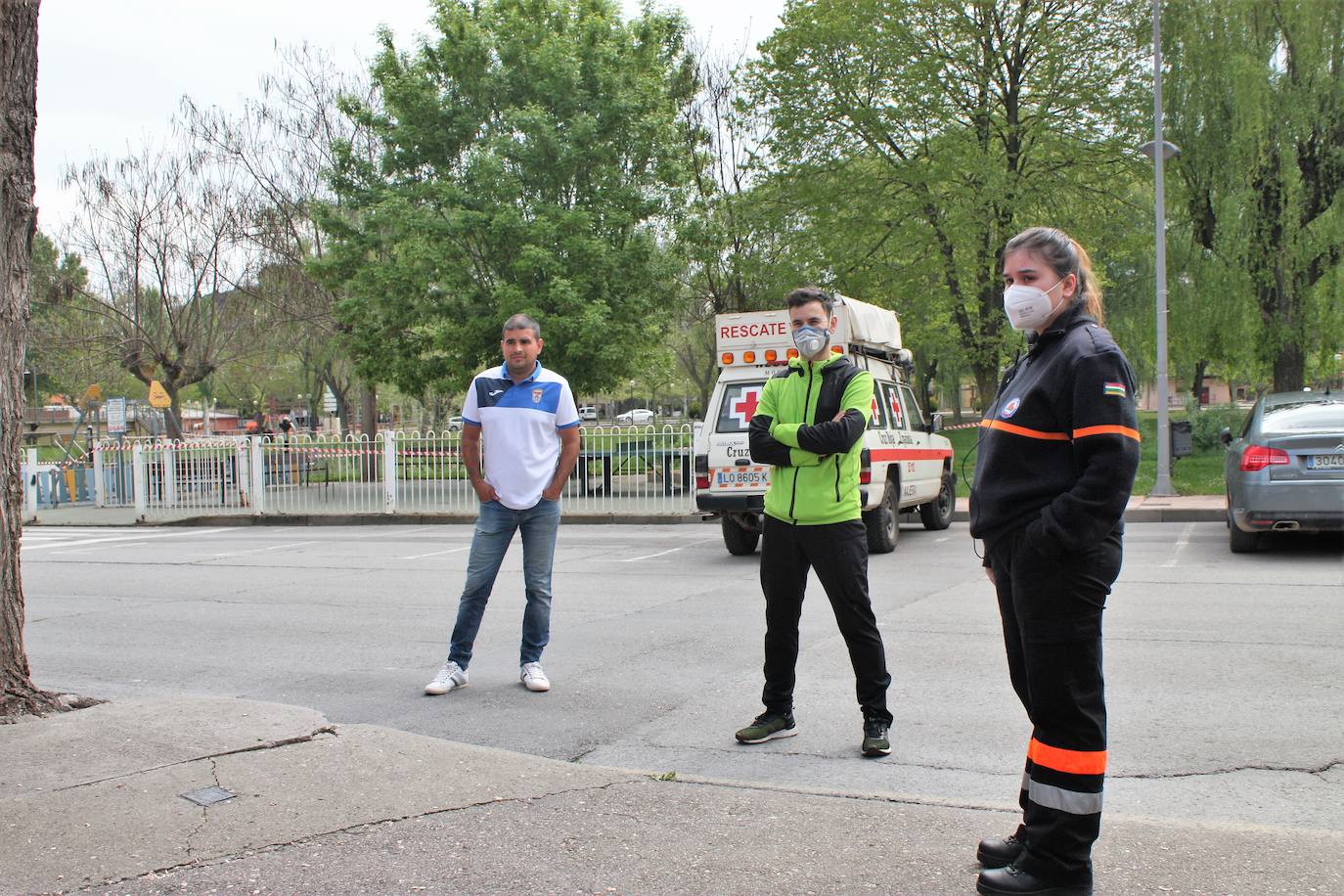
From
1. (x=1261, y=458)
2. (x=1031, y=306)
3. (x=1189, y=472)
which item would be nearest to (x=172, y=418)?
(x=1189, y=472)

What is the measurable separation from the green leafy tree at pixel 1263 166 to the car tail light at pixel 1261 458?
13.2 metres

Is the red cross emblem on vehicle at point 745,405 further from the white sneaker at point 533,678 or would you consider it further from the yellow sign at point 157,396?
the yellow sign at point 157,396

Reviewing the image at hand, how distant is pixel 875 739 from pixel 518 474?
92.9 inches

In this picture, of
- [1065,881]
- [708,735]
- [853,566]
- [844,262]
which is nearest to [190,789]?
[708,735]

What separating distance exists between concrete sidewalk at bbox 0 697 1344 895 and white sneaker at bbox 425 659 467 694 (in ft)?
4.46

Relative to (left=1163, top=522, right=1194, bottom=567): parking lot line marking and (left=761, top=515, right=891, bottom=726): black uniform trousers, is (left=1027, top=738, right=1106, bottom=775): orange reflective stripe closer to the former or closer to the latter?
(left=761, top=515, right=891, bottom=726): black uniform trousers

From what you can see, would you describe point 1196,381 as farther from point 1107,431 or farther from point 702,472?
point 1107,431

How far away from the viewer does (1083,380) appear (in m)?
3.15

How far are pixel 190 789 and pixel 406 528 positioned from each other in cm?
1511

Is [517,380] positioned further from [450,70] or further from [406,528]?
[450,70]

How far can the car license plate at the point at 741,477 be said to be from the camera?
456 inches

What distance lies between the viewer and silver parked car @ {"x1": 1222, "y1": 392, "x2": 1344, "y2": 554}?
10477 mm

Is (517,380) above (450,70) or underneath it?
underneath

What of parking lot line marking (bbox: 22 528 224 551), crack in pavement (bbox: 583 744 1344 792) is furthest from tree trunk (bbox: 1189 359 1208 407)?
crack in pavement (bbox: 583 744 1344 792)
